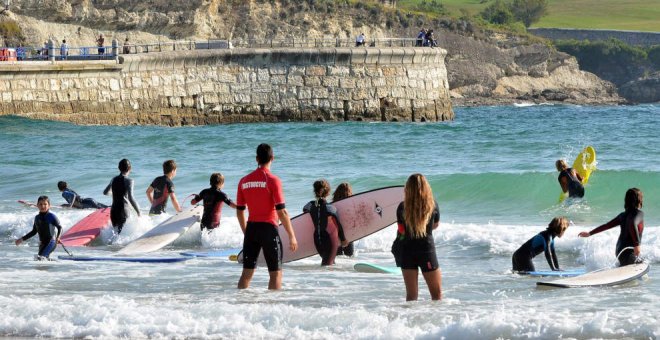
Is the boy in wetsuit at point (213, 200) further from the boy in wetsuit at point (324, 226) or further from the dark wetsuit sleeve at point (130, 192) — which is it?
the boy in wetsuit at point (324, 226)

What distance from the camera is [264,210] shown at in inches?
359

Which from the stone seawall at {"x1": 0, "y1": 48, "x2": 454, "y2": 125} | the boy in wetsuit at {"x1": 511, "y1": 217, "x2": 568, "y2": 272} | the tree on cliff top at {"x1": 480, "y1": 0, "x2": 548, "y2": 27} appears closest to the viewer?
the boy in wetsuit at {"x1": 511, "y1": 217, "x2": 568, "y2": 272}

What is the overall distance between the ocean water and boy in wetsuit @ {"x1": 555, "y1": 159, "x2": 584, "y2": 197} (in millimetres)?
410

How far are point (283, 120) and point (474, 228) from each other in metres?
32.3

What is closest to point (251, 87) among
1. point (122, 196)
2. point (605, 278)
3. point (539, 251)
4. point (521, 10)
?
point (122, 196)

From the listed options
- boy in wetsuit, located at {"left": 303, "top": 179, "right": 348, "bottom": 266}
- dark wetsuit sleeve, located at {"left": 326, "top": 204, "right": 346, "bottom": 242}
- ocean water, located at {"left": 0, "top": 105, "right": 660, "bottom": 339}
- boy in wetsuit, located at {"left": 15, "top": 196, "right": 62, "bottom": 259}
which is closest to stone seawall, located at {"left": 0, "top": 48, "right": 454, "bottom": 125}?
ocean water, located at {"left": 0, "top": 105, "right": 660, "bottom": 339}

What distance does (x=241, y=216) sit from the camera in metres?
9.37

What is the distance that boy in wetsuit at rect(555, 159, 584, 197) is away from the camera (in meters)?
15.0

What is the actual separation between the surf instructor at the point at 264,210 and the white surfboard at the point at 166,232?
12.2 ft

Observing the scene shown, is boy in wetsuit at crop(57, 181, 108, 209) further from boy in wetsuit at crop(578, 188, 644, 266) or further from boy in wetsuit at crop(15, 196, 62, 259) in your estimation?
boy in wetsuit at crop(578, 188, 644, 266)

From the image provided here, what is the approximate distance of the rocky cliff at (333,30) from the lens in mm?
55375

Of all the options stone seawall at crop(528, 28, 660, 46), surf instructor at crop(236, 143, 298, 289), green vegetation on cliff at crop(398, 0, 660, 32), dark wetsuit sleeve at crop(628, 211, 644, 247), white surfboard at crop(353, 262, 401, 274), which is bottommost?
white surfboard at crop(353, 262, 401, 274)

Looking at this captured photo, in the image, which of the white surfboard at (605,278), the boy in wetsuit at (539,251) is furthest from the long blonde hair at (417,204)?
the boy in wetsuit at (539,251)

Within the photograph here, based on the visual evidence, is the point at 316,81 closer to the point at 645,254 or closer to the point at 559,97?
the point at 645,254
